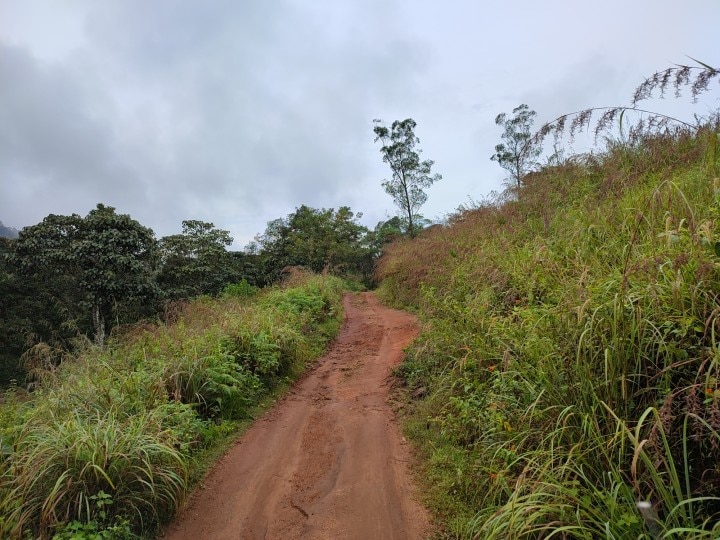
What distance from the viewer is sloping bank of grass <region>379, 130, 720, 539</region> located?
2.05m

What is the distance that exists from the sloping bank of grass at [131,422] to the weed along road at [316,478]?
0.35 metres

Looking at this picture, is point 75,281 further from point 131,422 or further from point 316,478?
point 316,478

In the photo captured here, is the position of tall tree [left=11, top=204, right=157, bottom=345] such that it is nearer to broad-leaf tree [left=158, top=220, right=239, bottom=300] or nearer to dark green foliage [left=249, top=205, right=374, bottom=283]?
broad-leaf tree [left=158, top=220, right=239, bottom=300]

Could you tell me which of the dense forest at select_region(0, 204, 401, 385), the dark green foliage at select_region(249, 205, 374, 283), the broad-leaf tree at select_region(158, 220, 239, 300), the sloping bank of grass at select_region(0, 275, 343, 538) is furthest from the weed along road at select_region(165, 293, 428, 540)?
the dark green foliage at select_region(249, 205, 374, 283)

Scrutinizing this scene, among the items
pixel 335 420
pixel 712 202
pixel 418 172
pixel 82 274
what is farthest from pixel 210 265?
pixel 712 202

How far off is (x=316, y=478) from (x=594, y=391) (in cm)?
260

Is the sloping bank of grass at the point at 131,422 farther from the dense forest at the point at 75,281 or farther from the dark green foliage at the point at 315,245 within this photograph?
the dark green foliage at the point at 315,245

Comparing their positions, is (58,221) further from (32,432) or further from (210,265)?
(32,432)

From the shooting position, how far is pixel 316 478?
3.82 meters

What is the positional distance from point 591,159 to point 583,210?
334 centimetres

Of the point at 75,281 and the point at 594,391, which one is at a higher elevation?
the point at 75,281

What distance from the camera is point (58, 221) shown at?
50.1 ft

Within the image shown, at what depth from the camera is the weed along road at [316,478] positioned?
3.15 metres

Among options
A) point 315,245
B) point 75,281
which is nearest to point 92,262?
point 75,281
